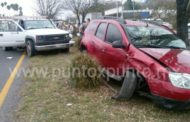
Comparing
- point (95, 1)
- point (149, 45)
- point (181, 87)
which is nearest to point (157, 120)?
point (181, 87)

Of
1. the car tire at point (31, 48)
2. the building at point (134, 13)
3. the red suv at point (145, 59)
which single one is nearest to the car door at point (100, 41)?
the red suv at point (145, 59)

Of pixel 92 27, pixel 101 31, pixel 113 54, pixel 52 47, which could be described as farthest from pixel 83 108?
pixel 52 47

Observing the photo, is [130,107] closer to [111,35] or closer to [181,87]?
[181,87]

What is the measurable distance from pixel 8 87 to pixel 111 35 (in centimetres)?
307

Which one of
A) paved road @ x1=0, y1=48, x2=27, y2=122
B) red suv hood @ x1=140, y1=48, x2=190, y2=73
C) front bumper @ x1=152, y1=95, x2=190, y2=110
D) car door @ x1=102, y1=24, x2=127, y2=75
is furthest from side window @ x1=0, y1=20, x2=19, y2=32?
front bumper @ x1=152, y1=95, x2=190, y2=110

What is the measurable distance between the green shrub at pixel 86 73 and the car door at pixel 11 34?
359 inches

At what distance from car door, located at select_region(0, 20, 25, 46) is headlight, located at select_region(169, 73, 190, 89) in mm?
11839

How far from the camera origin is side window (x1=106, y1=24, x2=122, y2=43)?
789 centimetres

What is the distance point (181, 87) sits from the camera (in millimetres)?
5734

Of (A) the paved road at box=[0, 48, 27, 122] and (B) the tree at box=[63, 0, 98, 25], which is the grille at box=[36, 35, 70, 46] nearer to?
(A) the paved road at box=[0, 48, 27, 122]

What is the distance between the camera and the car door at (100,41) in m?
8.56

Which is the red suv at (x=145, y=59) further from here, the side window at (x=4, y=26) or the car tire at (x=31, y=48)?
the side window at (x=4, y=26)

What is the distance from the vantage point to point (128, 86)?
672 cm

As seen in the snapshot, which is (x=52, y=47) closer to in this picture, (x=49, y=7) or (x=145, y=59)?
(x=145, y=59)
